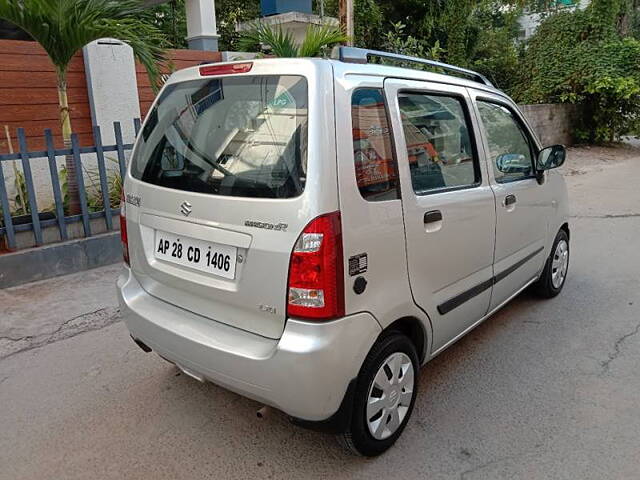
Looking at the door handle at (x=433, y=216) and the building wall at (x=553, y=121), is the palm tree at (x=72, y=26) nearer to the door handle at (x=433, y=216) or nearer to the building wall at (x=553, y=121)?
the door handle at (x=433, y=216)

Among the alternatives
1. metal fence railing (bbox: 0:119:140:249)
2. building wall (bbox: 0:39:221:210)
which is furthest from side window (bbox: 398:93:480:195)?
building wall (bbox: 0:39:221:210)

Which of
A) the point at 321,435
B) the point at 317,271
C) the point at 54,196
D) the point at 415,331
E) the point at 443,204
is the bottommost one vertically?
the point at 321,435

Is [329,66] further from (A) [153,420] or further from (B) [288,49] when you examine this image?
(B) [288,49]

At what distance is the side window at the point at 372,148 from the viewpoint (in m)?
2.21

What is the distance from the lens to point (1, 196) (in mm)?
4594

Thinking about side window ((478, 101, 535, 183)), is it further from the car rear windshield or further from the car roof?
the car rear windshield

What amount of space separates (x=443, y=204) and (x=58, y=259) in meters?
3.78

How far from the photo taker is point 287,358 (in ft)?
6.76

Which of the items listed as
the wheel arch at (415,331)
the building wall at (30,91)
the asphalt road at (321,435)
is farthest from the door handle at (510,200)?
the building wall at (30,91)

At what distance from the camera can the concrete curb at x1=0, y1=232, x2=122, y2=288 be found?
4586mm

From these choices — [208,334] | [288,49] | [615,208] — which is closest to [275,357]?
[208,334]

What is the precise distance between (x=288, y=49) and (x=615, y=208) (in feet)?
17.0

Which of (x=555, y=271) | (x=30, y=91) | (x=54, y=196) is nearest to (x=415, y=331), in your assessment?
(x=555, y=271)

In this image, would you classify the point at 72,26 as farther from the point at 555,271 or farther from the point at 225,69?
the point at 555,271
